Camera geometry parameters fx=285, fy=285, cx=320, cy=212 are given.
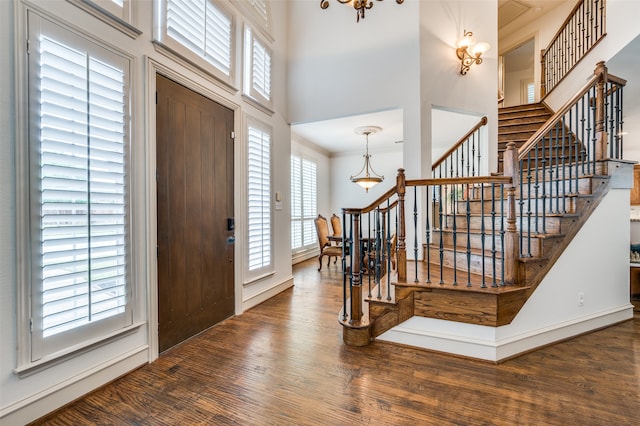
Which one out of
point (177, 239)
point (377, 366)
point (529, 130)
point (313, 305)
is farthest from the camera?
point (529, 130)

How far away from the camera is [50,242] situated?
1.66m

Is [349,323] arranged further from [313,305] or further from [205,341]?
[205,341]

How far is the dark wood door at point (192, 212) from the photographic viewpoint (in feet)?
7.75

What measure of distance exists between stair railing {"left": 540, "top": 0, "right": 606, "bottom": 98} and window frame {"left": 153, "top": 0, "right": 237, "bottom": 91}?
15.3ft

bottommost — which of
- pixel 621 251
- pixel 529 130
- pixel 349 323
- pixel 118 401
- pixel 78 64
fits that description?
pixel 118 401

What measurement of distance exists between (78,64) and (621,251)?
492cm

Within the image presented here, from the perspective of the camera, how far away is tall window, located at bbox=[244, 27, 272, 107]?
331 cm

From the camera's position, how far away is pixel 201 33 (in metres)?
2.67

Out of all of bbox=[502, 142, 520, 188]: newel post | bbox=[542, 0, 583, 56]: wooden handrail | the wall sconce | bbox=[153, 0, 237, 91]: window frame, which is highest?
bbox=[542, 0, 583, 56]: wooden handrail

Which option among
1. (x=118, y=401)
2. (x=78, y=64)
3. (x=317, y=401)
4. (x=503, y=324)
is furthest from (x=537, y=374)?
(x=78, y=64)

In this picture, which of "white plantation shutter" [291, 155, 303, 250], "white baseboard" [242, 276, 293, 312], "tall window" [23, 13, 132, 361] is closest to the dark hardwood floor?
"tall window" [23, 13, 132, 361]

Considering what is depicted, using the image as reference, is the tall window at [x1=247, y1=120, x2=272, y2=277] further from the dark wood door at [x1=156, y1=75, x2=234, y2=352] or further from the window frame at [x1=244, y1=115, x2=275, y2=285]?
the dark wood door at [x1=156, y1=75, x2=234, y2=352]

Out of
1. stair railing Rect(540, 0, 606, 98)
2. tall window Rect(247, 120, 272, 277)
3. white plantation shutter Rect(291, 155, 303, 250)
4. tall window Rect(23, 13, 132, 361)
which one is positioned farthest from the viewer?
white plantation shutter Rect(291, 155, 303, 250)

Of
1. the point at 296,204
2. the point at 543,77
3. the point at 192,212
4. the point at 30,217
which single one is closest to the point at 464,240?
the point at 192,212
